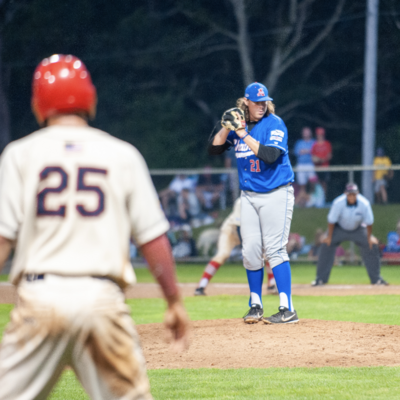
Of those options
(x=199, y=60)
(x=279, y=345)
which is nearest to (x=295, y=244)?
(x=279, y=345)

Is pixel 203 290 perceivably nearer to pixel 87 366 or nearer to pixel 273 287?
pixel 273 287

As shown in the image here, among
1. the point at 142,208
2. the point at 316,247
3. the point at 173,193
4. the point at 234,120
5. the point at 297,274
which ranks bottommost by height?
the point at 297,274

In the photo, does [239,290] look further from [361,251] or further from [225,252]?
[361,251]

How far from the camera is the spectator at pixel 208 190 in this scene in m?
17.8

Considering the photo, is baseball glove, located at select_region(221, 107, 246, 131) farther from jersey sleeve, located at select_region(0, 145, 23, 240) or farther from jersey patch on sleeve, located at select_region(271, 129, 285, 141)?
jersey sleeve, located at select_region(0, 145, 23, 240)

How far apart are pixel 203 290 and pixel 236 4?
18.3 meters

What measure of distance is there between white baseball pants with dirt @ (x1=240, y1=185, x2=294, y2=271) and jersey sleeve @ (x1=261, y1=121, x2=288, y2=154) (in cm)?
47

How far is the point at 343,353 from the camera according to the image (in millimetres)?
6395

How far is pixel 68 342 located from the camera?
9.11ft

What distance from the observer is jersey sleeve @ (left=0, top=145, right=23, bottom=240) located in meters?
2.84

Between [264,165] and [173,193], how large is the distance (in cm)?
1010

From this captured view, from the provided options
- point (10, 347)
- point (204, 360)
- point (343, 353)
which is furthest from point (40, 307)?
point (343, 353)

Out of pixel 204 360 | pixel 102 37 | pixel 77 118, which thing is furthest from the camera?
pixel 102 37

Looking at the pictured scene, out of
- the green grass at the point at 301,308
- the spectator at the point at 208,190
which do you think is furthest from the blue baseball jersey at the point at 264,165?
the spectator at the point at 208,190
